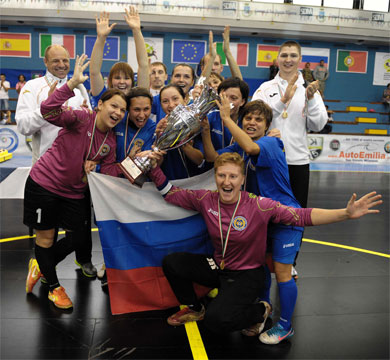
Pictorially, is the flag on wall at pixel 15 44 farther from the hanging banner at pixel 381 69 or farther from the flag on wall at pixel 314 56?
the hanging banner at pixel 381 69

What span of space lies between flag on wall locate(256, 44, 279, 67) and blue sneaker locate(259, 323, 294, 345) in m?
17.7

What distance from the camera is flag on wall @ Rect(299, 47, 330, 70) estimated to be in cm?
1935

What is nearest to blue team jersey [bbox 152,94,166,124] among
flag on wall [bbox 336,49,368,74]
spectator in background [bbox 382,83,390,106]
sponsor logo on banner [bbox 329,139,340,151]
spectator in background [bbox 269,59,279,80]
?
sponsor logo on banner [bbox 329,139,340,151]


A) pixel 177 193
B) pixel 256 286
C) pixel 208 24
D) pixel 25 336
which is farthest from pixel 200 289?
pixel 208 24

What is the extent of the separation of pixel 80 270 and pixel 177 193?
162 centimetres

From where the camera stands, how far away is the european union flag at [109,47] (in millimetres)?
18188

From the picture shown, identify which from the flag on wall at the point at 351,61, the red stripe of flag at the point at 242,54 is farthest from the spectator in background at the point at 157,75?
the flag on wall at the point at 351,61

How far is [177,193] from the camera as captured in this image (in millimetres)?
3248

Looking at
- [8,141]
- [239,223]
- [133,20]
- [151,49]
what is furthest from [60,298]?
→ [151,49]

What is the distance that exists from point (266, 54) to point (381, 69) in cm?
581

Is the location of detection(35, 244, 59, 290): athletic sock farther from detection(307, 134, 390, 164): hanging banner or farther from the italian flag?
the italian flag

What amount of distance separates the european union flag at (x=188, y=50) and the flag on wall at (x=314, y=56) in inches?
190

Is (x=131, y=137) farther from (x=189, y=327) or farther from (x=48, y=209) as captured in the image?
(x=189, y=327)

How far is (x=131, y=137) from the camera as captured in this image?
3.31m
